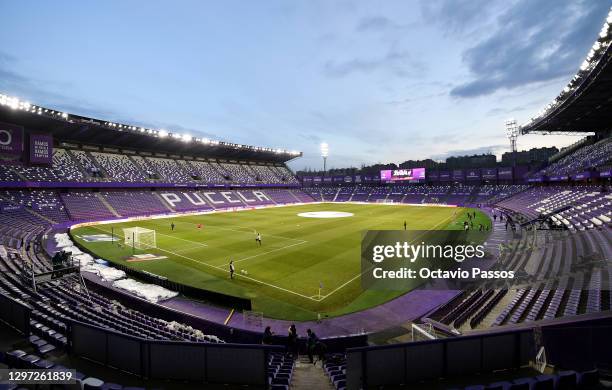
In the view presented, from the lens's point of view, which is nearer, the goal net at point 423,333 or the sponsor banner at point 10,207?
the goal net at point 423,333

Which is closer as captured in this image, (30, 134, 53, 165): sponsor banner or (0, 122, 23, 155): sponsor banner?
(0, 122, 23, 155): sponsor banner

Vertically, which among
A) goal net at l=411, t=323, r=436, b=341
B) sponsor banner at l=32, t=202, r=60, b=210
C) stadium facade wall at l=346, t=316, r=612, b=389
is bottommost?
goal net at l=411, t=323, r=436, b=341

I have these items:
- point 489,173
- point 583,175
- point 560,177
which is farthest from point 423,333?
point 489,173

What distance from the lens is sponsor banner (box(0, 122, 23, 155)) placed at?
3191 centimetres

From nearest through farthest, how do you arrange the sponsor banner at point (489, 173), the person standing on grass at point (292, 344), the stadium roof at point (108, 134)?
the person standing on grass at point (292, 344) < the stadium roof at point (108, 134) < the sponsor banner at point (489, 173)

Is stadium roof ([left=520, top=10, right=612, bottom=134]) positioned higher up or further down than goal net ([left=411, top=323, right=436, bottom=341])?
higher up

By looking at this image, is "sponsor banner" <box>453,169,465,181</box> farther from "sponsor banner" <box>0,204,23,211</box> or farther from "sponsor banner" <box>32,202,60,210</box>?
"sponsor banner" <box>0,204,23,211</box>

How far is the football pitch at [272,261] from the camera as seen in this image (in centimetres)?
1759

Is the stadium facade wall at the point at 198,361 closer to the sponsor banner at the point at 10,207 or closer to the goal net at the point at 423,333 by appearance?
the goal net at the point at 423,333

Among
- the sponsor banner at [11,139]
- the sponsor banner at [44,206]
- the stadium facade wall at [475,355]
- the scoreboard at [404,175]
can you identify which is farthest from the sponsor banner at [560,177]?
the sponsor banner at [44,206]

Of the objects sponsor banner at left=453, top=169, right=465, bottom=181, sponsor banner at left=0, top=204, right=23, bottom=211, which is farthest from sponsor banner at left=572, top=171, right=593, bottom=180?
sponsor banner at left=0, top=204, right=23, bottom=211

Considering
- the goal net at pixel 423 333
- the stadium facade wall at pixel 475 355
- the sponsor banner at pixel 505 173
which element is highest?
the sponsor banner at pixel 505 173

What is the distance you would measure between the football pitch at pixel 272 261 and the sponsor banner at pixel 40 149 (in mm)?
9584

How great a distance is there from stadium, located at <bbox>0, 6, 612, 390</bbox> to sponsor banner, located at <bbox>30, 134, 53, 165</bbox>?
0.15m
